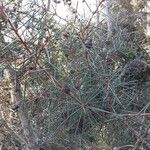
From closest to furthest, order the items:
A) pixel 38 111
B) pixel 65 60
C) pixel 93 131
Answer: pixel 65 60
pixel 38 111
pixel 93 131

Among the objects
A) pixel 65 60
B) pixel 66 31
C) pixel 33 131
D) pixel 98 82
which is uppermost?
pixel 66 31

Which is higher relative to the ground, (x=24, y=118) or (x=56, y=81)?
(x=56, y=81)

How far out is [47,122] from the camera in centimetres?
199

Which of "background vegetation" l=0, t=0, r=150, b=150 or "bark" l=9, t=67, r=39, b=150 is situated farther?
"bark" l=9, t=67, r=39, b=150

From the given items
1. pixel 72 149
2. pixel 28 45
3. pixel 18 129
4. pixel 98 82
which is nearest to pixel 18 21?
pixel 28 45

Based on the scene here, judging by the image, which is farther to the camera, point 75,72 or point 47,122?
point 47,122

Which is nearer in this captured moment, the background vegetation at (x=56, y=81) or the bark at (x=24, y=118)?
the background vegetation at (x=56, y=81)

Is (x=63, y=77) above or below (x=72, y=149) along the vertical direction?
above

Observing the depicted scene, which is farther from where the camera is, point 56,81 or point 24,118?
point 24,118

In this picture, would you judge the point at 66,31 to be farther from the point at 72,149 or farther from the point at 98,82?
the point at 72,149

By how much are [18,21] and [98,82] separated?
17.7 inches

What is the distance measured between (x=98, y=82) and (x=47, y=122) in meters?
0.35

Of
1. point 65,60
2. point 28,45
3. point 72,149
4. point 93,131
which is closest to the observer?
point 28,45

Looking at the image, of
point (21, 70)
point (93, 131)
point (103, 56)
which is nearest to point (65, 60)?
point (21, 70)
